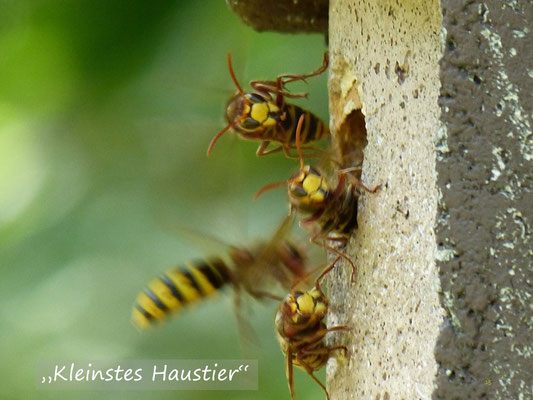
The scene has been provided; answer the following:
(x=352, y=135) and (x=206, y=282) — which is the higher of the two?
(x=352, y=135)

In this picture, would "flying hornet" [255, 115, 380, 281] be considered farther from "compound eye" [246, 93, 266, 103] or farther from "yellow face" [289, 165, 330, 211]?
"compound eye" [246, 93, 266, 103]

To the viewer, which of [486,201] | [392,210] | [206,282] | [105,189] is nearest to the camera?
[486,201]

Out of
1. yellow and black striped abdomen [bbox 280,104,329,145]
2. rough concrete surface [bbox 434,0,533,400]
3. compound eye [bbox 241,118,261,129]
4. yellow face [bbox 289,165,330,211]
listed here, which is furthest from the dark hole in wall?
rough concrete surface [bbox 434,0,533,400]

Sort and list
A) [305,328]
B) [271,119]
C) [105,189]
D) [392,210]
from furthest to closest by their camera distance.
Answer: [105,189], [271,119], [305,328], [392,210]

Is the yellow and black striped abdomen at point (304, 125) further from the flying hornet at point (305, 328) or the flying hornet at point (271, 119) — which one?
the flying hornet at point (305, 328)

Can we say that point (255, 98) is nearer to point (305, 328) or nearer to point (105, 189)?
point (305, 328)

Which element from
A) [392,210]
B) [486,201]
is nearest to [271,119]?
[392,210]

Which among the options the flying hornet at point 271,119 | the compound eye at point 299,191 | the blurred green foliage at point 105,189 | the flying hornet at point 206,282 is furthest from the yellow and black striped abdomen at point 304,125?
the blurred green foliage at point 105,189
